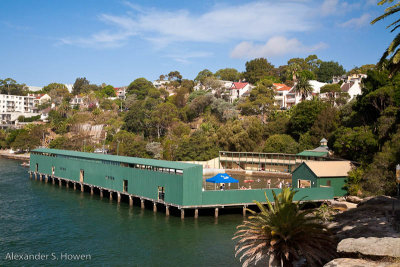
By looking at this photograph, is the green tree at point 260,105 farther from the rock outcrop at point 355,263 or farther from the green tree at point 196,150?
the rock outcrop at point 355,263

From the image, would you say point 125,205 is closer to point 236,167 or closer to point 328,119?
point 236,167

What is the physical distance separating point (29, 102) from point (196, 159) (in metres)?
132

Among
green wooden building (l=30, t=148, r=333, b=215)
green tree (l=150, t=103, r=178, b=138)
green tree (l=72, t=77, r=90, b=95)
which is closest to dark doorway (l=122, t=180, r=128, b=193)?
green wooden building (l=30, t=148, r=333, b=215)

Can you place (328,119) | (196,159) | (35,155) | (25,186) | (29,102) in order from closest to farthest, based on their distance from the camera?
(25,186) < (35,155) < (328,119) < (196,159) < (29,102)

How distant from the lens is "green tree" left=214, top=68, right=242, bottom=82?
15575cm

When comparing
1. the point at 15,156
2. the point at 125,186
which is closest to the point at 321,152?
the point at 125,186

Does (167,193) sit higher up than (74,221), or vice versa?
(167,193)

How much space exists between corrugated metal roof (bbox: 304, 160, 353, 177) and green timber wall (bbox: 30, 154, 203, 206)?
14472mm

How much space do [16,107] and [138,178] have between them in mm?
156150


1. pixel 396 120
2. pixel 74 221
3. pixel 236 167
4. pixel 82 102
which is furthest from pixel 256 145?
pixel 82 102

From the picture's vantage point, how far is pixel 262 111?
328ft

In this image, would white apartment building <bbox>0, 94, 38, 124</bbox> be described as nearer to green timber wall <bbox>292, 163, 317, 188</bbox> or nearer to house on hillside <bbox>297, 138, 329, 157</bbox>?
house on hillside <bbox>297, 138, 329, 157</bbox>

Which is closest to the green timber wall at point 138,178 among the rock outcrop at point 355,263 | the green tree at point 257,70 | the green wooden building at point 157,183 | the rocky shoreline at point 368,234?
the green wooden building at point 157,183

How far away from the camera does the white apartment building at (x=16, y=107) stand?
160375mm
